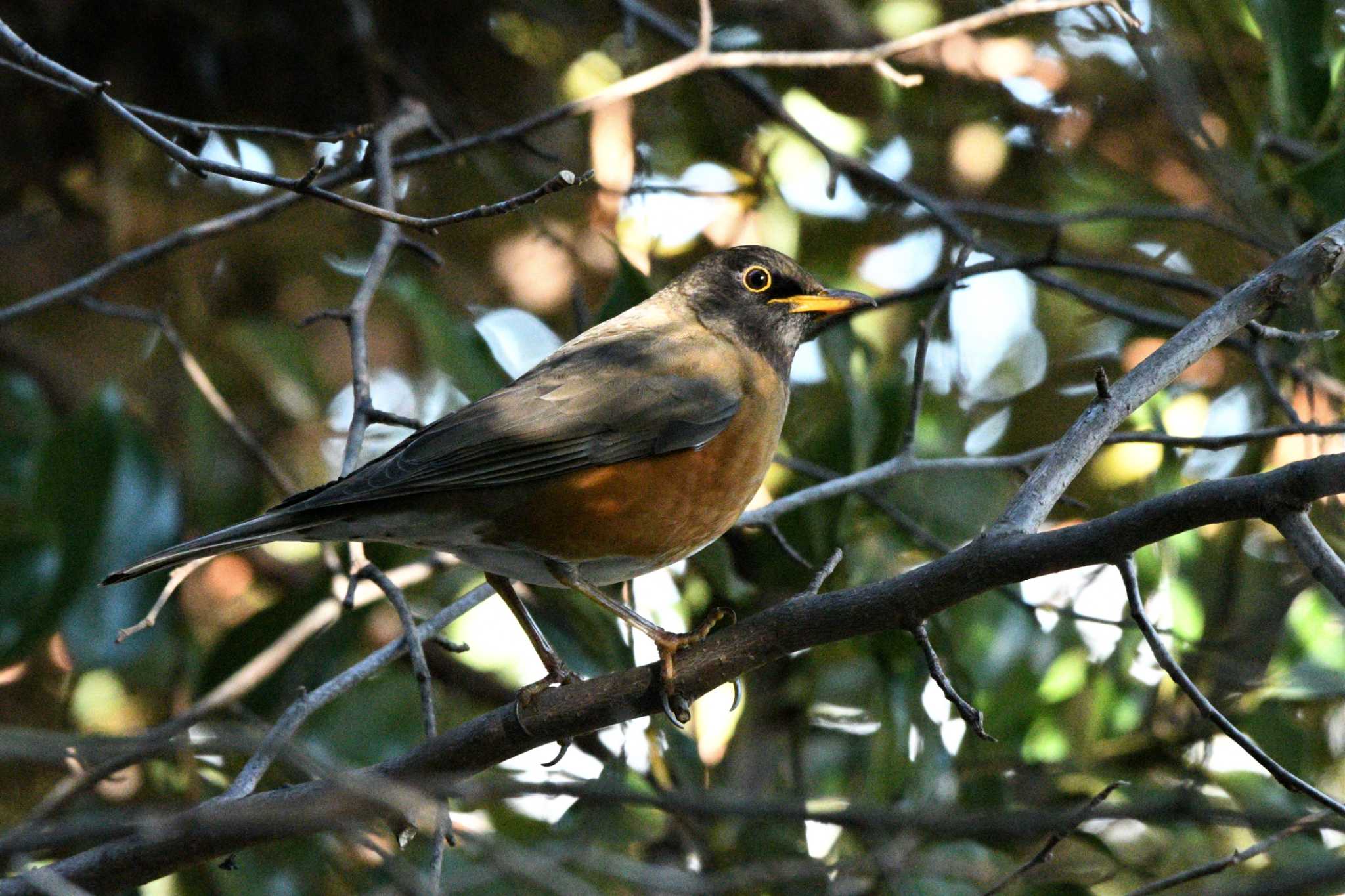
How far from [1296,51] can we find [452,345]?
332 cm

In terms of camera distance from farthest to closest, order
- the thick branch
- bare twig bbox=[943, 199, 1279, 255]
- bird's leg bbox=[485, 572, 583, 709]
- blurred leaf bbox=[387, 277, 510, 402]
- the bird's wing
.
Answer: blurred leaf bbox=[387, 277, 510, 402]
bare twig bbox=[943, 199, 1279, 255]
the bird's wing
bird's leg bbox=[485, 572, 583, 709]
the thick branch

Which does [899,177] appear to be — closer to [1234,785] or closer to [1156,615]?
[1156,615]

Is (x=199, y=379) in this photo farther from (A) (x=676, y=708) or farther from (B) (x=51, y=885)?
(B) (x=51, y=885)

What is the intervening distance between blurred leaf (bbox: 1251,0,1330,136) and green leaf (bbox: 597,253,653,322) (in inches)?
96.5

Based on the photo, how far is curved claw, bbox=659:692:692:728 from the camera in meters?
2.99

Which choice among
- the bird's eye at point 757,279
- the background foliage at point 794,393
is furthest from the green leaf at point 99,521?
the bird's eye at point 757,279

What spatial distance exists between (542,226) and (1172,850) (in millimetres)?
3625

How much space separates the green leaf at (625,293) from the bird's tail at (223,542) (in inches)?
75.0

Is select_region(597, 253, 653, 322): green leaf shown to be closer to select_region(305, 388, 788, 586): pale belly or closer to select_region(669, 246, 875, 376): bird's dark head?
select_region(669, 246, 875, 376): bird's dark head

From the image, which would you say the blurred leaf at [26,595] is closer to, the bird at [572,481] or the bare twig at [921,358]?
the bird at [572,481]

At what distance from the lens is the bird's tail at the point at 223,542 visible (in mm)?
3283

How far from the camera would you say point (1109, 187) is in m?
6.18

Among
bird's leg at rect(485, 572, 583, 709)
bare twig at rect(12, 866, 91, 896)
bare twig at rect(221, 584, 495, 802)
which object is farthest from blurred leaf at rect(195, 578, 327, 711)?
bare twig at rect(12, 866, 91, 896)

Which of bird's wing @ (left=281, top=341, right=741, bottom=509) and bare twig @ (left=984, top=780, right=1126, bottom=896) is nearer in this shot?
bare twig @ (left=984, top=780, right=1126, bottom=896)
